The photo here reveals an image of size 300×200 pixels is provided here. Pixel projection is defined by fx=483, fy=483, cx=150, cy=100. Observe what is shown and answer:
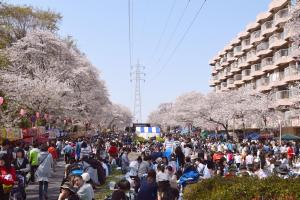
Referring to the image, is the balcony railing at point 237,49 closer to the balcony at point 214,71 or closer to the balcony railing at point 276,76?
the balcony at point 214,71

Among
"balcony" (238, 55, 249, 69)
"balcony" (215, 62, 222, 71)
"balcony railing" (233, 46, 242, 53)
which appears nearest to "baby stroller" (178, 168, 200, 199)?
"balcony" (238, 55, 249, 69)

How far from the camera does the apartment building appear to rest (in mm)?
59819

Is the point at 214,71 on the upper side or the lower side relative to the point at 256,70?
upper

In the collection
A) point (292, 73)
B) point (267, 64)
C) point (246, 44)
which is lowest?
point (292, 73)

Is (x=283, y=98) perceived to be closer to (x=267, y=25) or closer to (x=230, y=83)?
(x=267, y=25)

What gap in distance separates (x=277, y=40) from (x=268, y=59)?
230 inches

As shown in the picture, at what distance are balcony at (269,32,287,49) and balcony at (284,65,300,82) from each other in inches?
169

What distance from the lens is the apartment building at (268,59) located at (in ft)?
196

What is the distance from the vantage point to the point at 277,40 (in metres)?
65.2

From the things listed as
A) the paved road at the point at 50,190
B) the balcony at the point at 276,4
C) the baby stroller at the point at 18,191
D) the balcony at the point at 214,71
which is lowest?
the paved road at the point at 50,190

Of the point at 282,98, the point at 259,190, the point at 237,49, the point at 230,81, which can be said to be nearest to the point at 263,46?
the point at 282,98

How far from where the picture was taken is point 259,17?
7412cm

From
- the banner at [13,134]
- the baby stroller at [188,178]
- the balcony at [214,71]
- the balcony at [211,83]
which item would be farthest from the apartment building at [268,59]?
the baby stroller at [188,178]

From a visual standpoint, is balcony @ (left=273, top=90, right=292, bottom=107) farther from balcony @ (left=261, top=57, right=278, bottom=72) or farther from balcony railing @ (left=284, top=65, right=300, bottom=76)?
balcony @ (left=261, top=57, right=278, bottom=72)
